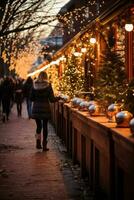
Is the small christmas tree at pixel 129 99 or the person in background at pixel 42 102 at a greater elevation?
the small christmas tree at pixel 129 99

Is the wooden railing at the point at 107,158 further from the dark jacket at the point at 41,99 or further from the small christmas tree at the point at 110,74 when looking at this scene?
the dark jacket at the point at 41,99

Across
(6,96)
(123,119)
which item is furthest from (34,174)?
(6,96)

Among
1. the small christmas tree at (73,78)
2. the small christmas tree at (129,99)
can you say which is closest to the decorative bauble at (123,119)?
the small christmas tree at (129,99)

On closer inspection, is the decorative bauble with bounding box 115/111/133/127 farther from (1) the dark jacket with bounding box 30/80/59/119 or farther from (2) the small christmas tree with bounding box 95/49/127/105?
(1) the dark jacket with bounding box 30/80/59/119

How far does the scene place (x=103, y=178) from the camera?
28.4ft

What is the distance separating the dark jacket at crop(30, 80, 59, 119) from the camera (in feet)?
49.6

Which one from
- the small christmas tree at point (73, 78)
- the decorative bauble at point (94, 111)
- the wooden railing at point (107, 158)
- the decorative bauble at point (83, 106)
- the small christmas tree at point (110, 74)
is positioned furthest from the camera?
the small christmas tree at point (73, 78)

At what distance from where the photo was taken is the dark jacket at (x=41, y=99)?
1512cm

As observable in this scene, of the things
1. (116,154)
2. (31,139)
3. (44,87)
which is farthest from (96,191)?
(31,139)

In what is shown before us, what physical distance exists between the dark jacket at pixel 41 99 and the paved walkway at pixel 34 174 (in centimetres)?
97

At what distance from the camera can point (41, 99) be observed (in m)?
15.2

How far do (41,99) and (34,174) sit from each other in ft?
13.0

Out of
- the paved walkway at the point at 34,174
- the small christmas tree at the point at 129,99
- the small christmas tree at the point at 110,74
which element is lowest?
the paved walkway at the point at 34,174

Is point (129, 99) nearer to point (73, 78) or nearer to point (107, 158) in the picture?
point (107, 158)
